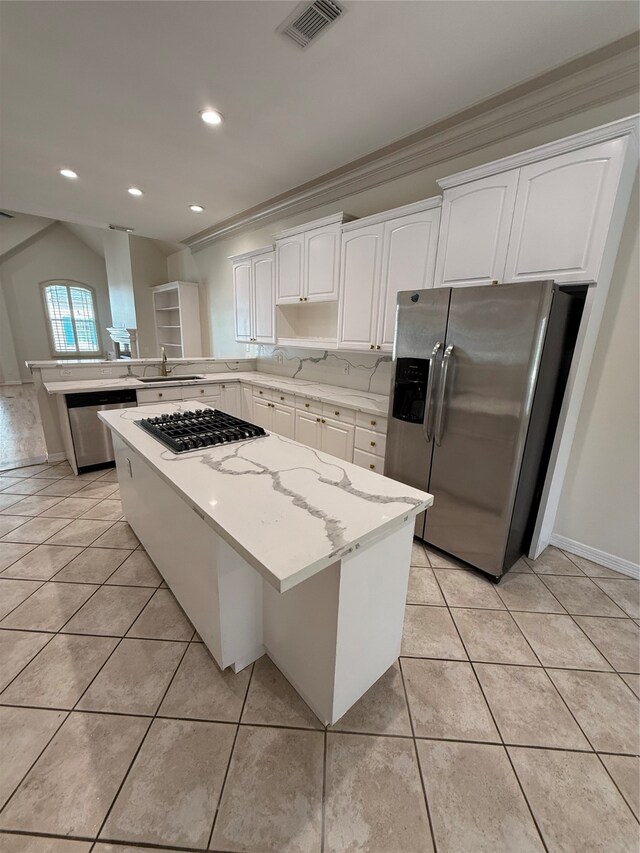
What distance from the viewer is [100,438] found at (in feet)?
11.2

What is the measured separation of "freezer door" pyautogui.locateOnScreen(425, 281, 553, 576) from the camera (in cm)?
175

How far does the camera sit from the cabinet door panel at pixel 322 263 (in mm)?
3064

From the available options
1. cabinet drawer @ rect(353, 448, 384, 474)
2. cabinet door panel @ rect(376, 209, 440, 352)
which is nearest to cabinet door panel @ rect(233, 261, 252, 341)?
cabinet door panel @ rect(376, 209, 440, 352)

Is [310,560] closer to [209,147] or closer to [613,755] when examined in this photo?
[613,755]

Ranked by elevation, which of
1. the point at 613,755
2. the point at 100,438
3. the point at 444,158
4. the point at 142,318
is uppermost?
the point at 444,158

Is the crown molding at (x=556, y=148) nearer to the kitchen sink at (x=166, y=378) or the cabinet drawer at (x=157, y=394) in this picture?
the cabinet drawer at (x=157, y=394)

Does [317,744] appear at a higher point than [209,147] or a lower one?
lower

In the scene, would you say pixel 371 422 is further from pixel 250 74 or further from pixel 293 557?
pixel 250 74

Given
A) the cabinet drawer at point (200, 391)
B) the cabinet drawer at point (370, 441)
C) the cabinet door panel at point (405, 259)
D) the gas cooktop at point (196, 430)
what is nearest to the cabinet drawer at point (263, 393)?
the cabinet drawer at point (200, 391)

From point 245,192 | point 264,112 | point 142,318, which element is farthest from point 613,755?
point 142,318

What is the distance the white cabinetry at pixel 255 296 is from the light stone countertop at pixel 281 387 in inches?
20.8

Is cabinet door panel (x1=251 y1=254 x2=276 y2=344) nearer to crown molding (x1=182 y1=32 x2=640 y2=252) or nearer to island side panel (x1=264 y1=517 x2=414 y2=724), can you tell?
crown molding (x1=182 y1=32 x2=640 y2=252)

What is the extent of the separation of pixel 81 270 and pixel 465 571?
10.6m

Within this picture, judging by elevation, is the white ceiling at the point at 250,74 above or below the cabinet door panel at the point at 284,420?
above
